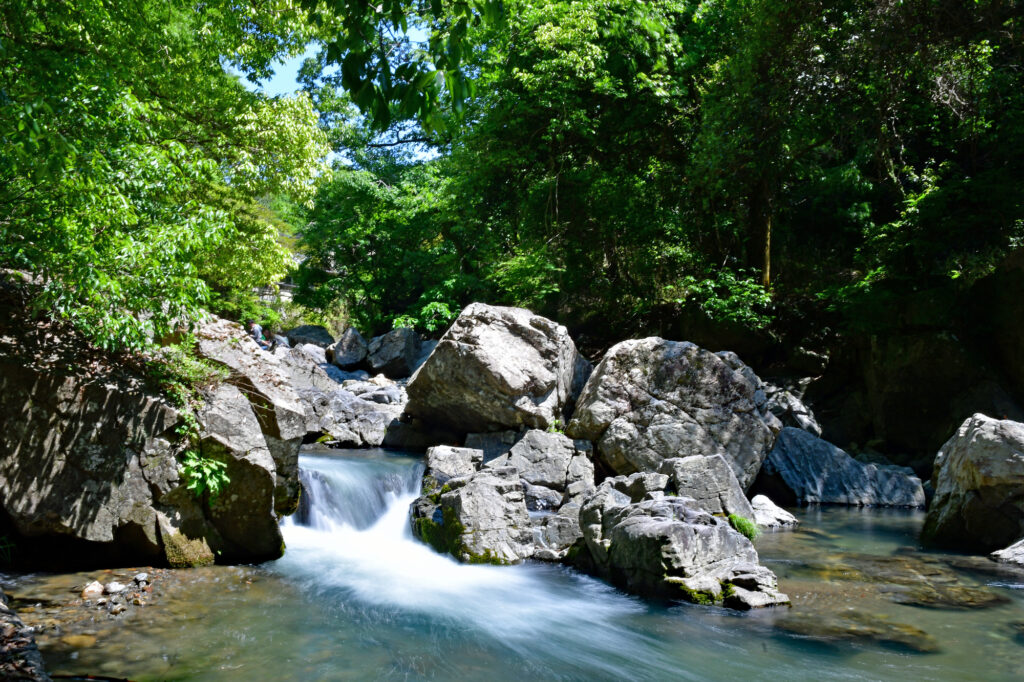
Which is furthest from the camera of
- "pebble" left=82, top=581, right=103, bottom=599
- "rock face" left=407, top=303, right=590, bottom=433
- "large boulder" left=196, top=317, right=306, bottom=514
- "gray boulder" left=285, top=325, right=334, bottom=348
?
"gray boulder" left=285, top=325, right=334, bottom=348

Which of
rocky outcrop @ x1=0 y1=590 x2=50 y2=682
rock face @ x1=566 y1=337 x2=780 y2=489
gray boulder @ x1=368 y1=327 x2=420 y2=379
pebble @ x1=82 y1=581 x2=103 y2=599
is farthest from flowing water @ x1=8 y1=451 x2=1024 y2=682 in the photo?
gray boulder @ x1=368 y1=327 x2=420 y2=379

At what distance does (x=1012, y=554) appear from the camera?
850 centimetres

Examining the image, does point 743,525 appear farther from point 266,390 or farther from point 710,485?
point 266,390

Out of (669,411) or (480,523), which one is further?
(669,411)

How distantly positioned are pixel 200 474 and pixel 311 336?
19.3m

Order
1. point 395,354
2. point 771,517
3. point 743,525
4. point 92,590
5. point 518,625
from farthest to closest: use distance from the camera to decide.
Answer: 1. point 395,354
2. point 771,517
3. point 743,525
4. point 518,625
5. point 92,590

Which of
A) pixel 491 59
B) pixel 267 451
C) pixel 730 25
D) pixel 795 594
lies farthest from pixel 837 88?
pixel 267 451

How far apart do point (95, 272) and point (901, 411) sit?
1473 cm

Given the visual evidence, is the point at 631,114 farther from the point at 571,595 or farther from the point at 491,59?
the point at 571,595

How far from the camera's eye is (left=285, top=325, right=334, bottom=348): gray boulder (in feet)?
83.4

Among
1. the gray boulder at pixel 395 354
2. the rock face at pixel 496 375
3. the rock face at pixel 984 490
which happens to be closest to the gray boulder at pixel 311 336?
the gray boulder at pixel 395 354

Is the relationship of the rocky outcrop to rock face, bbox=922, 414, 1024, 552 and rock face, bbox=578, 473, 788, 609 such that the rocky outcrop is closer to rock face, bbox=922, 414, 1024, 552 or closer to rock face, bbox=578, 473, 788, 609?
rock face, bbox=578, 473, 788, 609

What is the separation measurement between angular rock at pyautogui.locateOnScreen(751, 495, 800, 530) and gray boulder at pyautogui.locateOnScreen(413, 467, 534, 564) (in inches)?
154

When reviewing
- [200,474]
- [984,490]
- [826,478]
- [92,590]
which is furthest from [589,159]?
[92,590]
